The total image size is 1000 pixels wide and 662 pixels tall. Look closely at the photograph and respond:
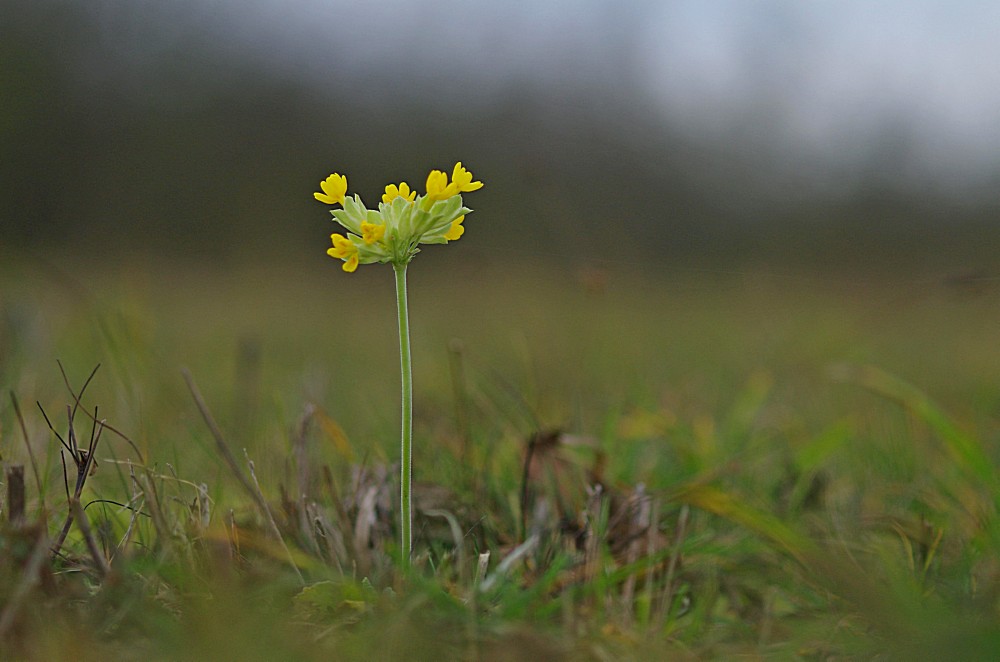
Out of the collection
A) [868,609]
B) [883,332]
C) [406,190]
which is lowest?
[883,332]

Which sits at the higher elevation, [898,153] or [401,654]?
[898,153]

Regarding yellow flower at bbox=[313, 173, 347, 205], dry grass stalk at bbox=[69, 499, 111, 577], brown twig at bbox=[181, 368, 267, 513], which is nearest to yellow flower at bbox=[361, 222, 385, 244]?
yellow flower at bbox=[313, 173, 347, 205]

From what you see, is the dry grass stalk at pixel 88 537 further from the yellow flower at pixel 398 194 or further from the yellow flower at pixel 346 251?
the yellow flower at pixel 398 194

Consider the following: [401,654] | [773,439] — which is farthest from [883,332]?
[401,654]

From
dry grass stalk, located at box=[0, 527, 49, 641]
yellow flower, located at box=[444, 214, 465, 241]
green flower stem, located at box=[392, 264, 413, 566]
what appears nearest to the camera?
dry grass stalk, located at box=[0, 527, 49, 641]

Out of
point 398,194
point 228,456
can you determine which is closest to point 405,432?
point 228,456

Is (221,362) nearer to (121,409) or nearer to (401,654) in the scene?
(121,409)

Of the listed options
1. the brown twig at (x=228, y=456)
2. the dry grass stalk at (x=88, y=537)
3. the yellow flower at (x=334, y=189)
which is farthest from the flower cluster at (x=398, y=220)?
the dry grass stalk at (x=88, y=537)

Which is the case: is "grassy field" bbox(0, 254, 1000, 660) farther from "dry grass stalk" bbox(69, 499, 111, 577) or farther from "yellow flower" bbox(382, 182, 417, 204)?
"yellow flower" bbox(382, 182, 417, 204)

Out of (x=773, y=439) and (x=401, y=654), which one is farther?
(x=773, y=439)
